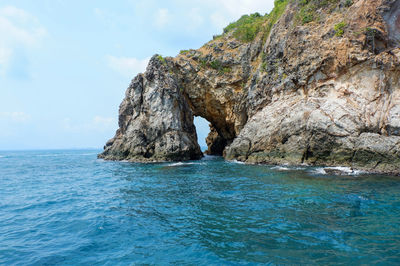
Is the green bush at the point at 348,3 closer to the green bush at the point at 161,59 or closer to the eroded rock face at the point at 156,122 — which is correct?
the eroded rock face at the point at 156,122

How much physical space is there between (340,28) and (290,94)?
7.97m

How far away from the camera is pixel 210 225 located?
8.49 m

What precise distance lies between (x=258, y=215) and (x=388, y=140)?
15.2m

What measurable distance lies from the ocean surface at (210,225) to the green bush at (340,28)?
629 inches

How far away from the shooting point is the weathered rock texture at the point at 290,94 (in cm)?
2014

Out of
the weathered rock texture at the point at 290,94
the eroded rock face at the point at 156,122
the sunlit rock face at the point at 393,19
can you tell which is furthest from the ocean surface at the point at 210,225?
the eroded rock face at the point at 156,122

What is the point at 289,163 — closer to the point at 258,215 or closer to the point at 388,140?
the point at 388,140

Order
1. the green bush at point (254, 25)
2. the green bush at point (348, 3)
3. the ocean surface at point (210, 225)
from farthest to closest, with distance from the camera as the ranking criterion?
the green bush at point (254, 25)
the green bush at point (348, 3)
the ocean surface at point (210, 225)

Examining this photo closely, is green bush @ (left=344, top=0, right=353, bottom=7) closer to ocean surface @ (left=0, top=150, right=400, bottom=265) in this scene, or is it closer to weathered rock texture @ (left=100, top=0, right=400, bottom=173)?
weathered rock texture @ (left=100, top=0, right=400, bottom=173)

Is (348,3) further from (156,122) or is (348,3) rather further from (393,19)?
(156,122)

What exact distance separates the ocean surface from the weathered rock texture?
696cm

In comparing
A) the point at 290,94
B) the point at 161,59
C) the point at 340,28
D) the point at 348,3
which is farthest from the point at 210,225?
the point at 161,59

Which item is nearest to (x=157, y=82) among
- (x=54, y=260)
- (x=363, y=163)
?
(x=363, y=163)

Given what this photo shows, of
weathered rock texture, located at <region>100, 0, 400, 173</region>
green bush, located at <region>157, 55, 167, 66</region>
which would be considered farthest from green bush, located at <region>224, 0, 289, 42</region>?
green bush, located at <region>157, 55, 167, 66</region>
